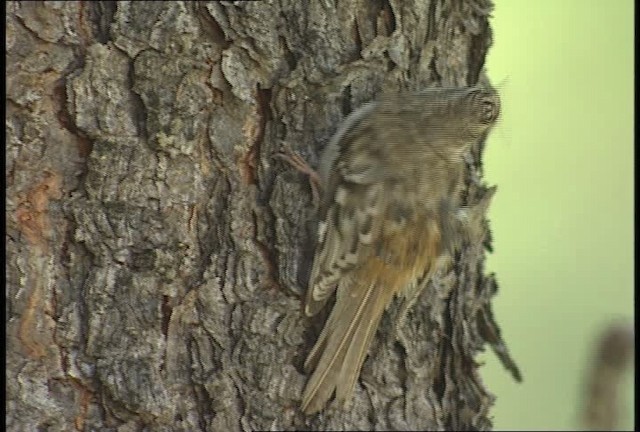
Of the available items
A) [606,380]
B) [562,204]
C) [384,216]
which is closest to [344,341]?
[384,216]

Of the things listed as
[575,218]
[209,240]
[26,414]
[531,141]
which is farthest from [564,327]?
[26,414]

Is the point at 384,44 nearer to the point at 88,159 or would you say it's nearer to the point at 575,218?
the point at 88,159

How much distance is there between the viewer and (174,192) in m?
2.27

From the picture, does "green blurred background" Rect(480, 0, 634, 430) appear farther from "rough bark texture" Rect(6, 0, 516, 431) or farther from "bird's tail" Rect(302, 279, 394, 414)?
"rough bark texture" Rect(6, 0, 516, 431)

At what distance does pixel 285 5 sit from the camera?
230 centimetres

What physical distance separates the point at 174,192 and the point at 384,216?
560 millimetres

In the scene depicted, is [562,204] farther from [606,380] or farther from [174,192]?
[174,192]

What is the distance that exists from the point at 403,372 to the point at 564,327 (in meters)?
1.71

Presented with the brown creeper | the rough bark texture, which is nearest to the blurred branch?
the brown creeper

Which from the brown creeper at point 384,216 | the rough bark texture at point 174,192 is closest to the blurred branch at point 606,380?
the brown creeper at point 384,216

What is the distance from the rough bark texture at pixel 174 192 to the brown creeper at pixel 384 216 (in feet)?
0.21

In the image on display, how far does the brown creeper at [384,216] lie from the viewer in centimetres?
250

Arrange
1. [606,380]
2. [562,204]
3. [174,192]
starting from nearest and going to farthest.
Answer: [174,192] → [606,380] → [562,204]

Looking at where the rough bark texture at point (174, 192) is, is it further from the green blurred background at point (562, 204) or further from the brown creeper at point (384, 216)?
→ the green blurred background at point (562, 204)
